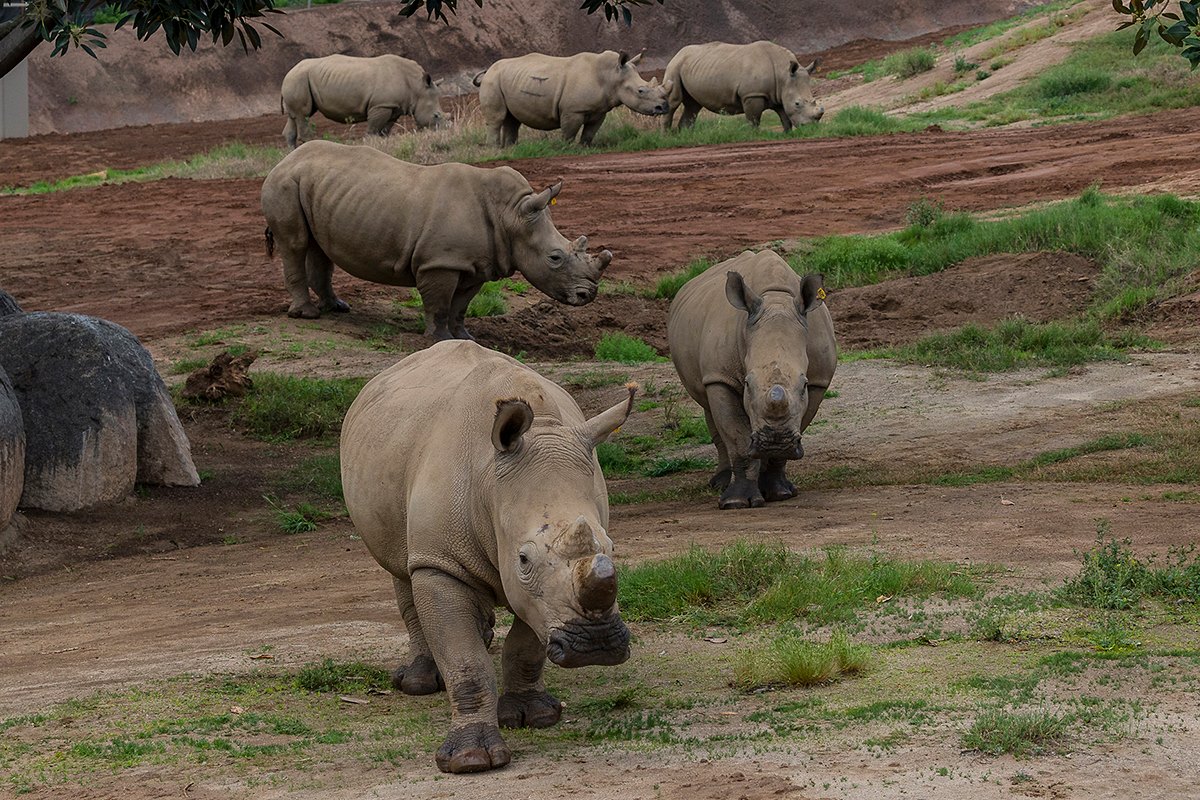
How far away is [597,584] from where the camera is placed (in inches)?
202

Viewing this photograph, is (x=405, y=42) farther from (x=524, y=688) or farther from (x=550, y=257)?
(x=524, y=688)

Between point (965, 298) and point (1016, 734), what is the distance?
11.5 m

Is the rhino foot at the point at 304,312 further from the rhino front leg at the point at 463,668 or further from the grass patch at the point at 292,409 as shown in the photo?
the rhino front leg at the point at 463,668

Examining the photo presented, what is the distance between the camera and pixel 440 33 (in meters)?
45.2

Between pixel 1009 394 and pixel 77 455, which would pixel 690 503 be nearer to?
pixel 1009 394

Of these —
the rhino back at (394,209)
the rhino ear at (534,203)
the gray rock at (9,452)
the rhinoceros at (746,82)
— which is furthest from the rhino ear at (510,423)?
the rhinoceros at (746,82)

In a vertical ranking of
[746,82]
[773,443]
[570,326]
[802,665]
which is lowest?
[570,326]

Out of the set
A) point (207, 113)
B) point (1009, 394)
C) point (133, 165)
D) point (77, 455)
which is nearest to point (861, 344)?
point (1009, 394)

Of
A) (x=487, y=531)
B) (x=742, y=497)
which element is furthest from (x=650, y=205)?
(x=487, y=531)

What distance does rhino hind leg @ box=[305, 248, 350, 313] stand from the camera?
16.7m

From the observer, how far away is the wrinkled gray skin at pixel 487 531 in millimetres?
5336

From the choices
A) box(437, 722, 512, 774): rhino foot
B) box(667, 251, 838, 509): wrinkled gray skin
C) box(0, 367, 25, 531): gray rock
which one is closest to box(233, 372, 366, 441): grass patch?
box(0, 367, 25, 531): gray rock

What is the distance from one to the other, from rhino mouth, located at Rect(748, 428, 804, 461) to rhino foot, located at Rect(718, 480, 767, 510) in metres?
0.41

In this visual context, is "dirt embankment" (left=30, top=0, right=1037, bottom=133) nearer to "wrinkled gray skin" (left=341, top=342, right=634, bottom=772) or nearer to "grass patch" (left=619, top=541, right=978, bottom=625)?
"grass patch" (left=619, top=541, right=978, bottom=625)
